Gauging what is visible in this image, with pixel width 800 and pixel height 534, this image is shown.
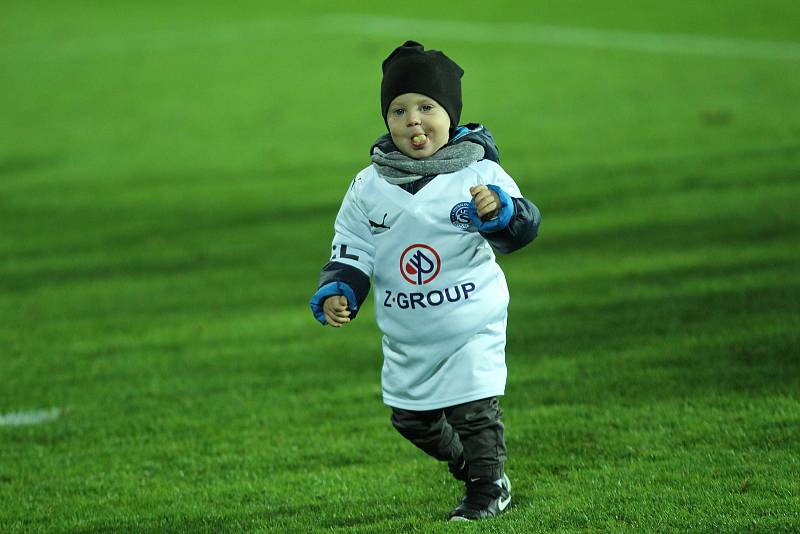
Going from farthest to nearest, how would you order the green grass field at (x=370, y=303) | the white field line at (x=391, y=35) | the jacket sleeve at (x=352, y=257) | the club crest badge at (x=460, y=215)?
the white field line at (x=391, y=35) → the green grass field at (x=370, y=303) → the jacket sleeve at (x=352, y=257) → the club crest badge at (x=460, y=215)

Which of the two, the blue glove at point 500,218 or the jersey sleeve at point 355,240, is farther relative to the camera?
the jersey sleeve at point 355,240

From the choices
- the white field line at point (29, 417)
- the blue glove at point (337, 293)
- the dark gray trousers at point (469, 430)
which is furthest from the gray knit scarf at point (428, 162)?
the white field line at point (29, 417)

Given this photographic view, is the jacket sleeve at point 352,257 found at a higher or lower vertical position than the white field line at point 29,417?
higher

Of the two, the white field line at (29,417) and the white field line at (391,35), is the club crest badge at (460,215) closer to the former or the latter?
the white field line at (29,417)

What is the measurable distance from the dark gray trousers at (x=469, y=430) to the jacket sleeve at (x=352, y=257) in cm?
43

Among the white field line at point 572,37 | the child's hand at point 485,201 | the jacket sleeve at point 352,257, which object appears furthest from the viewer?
the white field line at point 572,37

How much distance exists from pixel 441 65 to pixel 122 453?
98.4 inches

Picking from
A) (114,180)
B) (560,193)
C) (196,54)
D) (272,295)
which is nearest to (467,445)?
(272,295)

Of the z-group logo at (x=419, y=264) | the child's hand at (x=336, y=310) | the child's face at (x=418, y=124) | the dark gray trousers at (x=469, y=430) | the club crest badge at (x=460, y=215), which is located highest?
the child's face at (x=418, y=124)

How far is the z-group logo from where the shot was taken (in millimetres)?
4512

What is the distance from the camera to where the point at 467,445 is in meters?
4.69

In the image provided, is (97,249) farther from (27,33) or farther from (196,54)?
(27,33)

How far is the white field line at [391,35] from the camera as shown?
22859 millimetres

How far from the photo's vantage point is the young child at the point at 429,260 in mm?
4512
